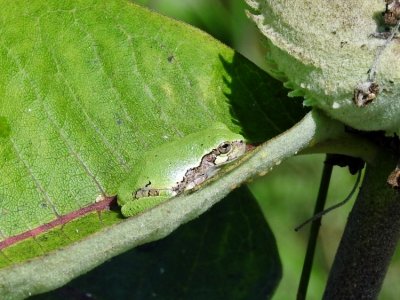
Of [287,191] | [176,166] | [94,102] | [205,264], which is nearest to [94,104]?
[94,102]

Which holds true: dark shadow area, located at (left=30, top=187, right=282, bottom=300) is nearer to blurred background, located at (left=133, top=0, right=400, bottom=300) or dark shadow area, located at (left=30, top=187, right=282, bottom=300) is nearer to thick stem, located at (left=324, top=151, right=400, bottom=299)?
thick stem, located at (left=324, top=151, right=400, bottom=299)

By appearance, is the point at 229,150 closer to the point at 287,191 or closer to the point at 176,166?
the point at 176,166

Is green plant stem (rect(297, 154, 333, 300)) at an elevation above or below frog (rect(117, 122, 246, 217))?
below

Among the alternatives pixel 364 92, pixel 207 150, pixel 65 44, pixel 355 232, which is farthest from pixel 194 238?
pixel 364 92

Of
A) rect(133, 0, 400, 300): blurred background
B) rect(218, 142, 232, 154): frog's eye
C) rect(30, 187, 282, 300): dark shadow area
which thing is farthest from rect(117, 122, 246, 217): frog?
rect(133, 0, 400, 300): blurred background

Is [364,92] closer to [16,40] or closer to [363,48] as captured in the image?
[363,48]
